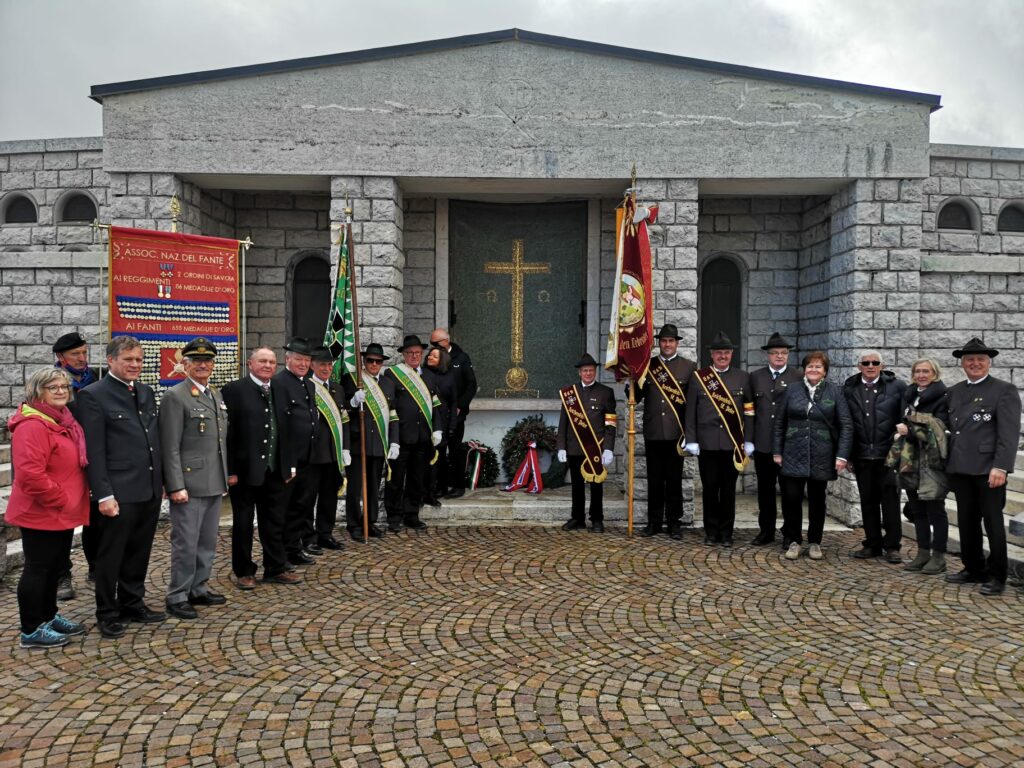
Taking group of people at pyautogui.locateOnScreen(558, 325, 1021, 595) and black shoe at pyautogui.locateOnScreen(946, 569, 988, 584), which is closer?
group of people at pyautogui.locateOnScreen(558, 325, 1021, 595)

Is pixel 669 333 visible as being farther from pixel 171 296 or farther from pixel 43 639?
pixel 43 639

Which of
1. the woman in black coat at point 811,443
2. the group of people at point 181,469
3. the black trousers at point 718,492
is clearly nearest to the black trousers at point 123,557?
the group of people at point 181,469

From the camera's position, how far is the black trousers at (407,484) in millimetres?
7934

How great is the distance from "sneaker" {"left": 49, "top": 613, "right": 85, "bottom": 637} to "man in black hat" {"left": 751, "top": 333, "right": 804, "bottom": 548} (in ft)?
19.3

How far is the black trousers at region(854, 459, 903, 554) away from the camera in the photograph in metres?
6.91

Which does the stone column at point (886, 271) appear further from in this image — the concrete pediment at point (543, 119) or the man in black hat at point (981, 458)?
the man in black hat at point (981, 458)

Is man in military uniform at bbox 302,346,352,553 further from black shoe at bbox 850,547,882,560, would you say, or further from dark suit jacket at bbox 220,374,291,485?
black shoe at bbox 850,547,882,560

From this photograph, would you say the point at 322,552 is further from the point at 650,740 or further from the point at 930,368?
the point at 930,368

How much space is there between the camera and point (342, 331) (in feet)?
24.6

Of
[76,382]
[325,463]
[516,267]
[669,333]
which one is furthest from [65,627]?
[516,267]

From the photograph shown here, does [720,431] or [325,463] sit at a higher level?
[720,431]

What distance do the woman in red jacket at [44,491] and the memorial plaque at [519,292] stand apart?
6285 mm

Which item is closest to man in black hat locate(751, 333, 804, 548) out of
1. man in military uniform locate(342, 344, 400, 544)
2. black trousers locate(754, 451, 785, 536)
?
black trousers locate(754, 451, 785, 536)

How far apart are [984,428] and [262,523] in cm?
577
